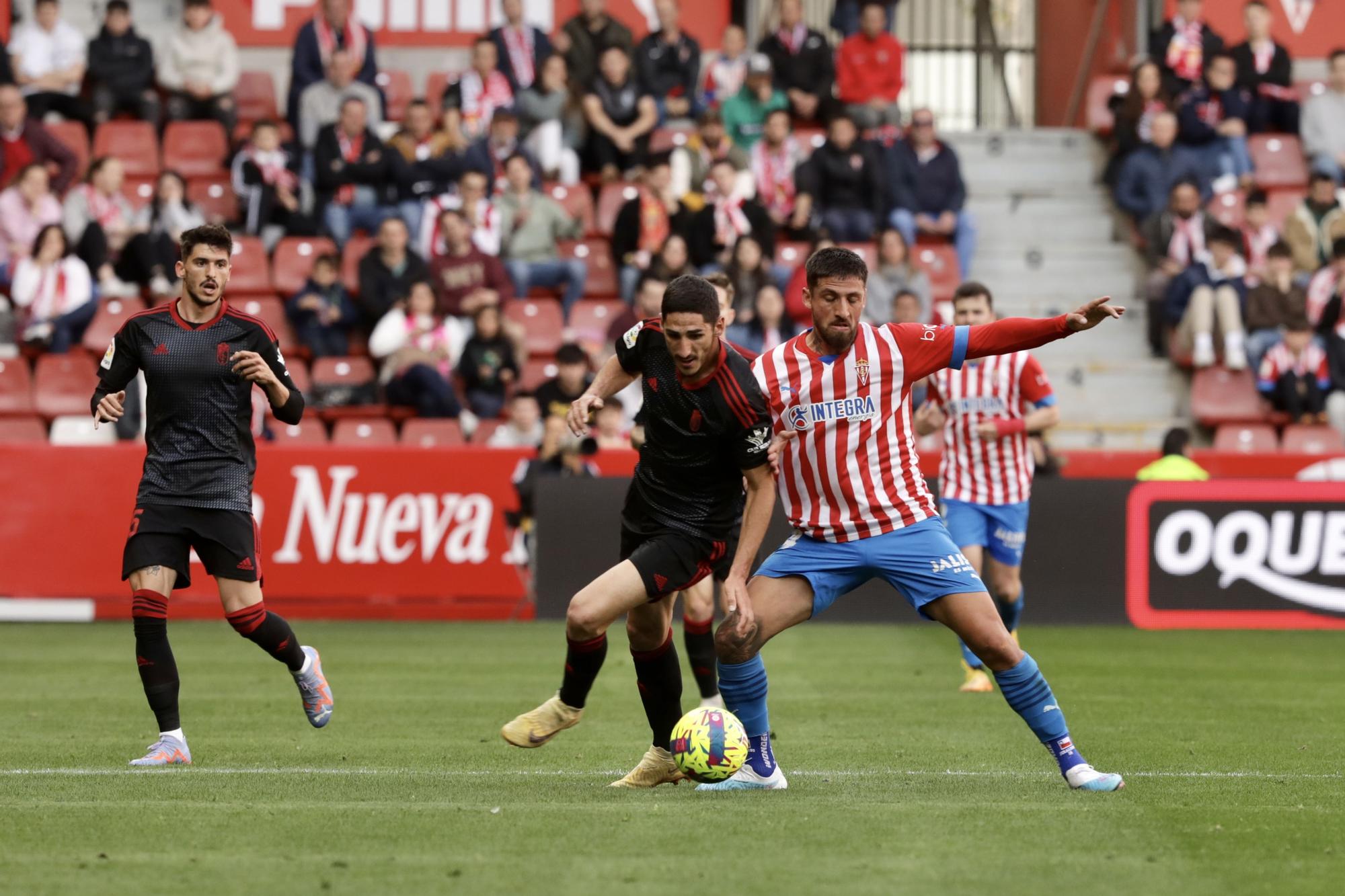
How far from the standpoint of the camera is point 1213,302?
1827cm

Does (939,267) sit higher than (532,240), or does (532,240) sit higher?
(532,240)

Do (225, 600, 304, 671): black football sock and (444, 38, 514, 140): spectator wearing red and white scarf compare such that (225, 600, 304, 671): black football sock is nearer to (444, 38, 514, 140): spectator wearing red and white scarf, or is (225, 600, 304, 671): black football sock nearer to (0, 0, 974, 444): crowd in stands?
(0, 0, 974, 444): crowd in stands

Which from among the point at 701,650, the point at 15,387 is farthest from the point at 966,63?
the point at 701,650

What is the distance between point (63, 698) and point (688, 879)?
593cm

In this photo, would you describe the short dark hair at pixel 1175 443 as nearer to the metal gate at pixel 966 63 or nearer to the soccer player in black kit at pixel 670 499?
the soccer player in black kit at pixel 670 499

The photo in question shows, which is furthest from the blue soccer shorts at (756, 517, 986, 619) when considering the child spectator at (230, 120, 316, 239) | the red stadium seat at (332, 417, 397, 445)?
the child spectator at (230, 120, 316, 239)

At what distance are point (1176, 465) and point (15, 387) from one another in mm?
10616

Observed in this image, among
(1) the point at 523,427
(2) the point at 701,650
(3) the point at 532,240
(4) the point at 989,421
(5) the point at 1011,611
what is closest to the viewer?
(2) the point at 701,650

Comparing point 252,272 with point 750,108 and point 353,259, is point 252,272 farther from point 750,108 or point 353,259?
point 750,108

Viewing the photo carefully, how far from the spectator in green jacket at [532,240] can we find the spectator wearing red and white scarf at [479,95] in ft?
3.90

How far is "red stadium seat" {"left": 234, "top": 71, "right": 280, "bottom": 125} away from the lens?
68.2 feet

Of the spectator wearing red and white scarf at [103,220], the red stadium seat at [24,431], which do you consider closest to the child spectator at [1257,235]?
the spectator wearing red and white scarf at [103,220]

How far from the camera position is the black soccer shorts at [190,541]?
7.85m

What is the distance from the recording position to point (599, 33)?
65.8 ft
